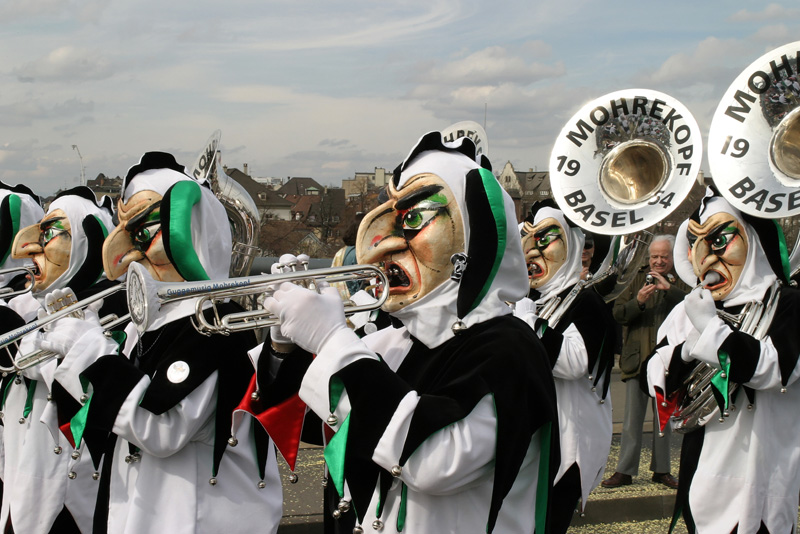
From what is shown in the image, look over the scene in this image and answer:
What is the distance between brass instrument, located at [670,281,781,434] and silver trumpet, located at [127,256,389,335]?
231cm

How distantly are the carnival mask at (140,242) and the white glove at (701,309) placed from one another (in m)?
2.53

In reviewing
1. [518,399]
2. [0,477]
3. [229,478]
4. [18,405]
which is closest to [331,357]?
[518,399]

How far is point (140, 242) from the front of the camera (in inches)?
150

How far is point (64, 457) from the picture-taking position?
4.54m

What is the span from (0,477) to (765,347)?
14.6 feet

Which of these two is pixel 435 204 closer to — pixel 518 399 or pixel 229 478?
pixel 518 399

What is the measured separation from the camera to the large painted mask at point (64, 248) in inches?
206

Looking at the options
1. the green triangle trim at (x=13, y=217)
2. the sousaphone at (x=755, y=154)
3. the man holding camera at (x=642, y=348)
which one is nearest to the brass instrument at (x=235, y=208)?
the green triangle trim at (x=13, y=217)

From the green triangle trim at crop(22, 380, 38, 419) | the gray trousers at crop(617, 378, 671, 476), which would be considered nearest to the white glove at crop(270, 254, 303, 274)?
the green triangle trim at crop(22, 380, 38, 419)

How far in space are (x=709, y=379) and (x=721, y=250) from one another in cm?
70

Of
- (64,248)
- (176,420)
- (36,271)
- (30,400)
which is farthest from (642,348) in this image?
(176,420)

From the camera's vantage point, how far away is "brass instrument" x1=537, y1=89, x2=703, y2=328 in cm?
529

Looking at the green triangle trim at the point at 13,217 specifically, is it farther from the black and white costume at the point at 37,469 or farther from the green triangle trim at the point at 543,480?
the green triangle trim at the point at 543,480

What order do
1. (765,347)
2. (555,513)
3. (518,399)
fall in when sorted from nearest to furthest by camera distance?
1. (518,399)
2. (765,347)
3. (555,513)
